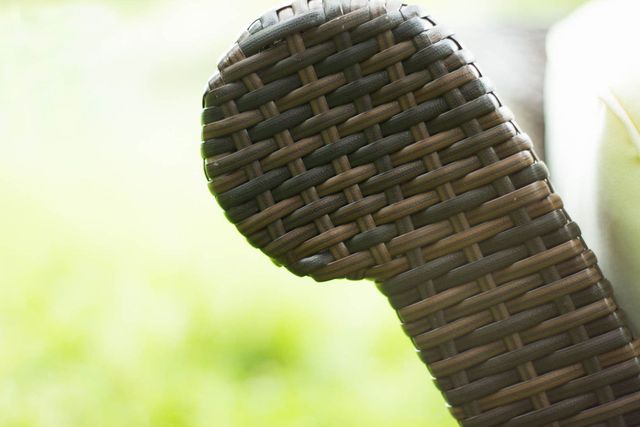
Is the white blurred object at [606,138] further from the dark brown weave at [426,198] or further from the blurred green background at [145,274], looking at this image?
the blurred green background at [145,274]

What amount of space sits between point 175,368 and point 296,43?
119 centimetres

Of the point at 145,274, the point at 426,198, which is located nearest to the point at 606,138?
the point at 426,198

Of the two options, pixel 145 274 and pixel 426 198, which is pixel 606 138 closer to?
pixel 426 198

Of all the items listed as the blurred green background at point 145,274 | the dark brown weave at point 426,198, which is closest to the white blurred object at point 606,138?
the dark brown weave at point 426,198

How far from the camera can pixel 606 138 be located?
1.83ft

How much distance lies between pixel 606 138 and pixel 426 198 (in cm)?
14

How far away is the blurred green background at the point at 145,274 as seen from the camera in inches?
62.4

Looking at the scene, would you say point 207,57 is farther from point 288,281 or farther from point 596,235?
point 596,235

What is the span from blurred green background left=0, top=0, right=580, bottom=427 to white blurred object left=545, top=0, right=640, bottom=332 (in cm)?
102

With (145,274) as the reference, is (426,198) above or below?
above

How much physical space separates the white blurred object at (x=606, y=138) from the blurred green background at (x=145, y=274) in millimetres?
1022

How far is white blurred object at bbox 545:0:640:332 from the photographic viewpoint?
550 millimetres

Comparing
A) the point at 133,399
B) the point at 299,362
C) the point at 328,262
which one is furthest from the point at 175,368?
the point at 328,262

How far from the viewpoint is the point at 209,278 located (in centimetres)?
167
